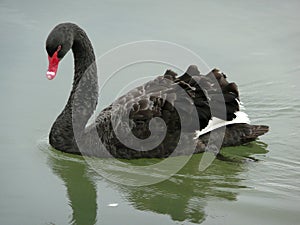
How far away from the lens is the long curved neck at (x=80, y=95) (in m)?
3.71

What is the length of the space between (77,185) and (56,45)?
89 centimetres

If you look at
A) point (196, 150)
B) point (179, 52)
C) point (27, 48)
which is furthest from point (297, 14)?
point (196, 150)

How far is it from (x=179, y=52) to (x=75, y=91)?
184cm

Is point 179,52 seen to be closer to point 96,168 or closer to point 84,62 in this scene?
point 84,62

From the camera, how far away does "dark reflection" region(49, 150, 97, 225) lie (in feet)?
8.91

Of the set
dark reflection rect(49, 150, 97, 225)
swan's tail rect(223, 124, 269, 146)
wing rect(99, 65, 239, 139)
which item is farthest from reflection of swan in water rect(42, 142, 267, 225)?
wing rect(99, 65, 239, 139)

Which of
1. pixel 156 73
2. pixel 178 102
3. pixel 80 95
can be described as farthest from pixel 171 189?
pixel 156 73

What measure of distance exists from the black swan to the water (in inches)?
5.5

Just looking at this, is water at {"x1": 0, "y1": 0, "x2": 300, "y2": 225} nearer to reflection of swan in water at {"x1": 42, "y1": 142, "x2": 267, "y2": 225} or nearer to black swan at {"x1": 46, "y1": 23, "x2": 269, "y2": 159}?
reflection of swan in water at {"x1": 42, "y1": 142, "x2": 267, "y2": 225}

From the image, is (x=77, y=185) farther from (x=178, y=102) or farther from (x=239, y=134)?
(x=239, y=134)

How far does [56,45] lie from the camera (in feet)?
11.4

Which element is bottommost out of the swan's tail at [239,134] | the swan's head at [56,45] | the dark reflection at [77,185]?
the dark reflection at [77,185]

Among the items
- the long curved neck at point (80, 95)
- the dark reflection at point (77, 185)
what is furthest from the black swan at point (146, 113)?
the dark reflection at point (77, 185)

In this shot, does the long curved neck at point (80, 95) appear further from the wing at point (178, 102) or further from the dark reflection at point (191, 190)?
the dark reflection at point (191, 190)
